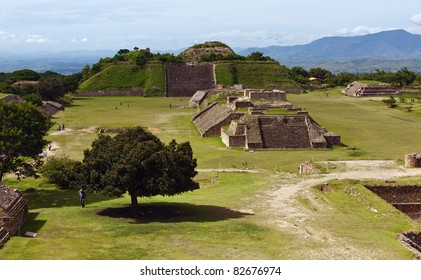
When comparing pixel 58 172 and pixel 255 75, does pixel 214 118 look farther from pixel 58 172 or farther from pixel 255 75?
pixel 255 75

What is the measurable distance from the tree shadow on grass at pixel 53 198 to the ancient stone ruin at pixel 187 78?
73317mm

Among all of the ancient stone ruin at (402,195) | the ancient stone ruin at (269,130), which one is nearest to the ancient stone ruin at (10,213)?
the ancient stone ruin at (402,195)

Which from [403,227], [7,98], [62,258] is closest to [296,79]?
[7,98]

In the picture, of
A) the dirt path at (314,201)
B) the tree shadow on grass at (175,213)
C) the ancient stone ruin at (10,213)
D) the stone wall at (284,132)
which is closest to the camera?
the dirt path at (314,201)

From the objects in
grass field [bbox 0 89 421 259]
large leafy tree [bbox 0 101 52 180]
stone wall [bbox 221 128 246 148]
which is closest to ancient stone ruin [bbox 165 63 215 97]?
stone wall [bbox 221 128 246 148]

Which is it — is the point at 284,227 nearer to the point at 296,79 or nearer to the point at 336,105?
the point at 336,105

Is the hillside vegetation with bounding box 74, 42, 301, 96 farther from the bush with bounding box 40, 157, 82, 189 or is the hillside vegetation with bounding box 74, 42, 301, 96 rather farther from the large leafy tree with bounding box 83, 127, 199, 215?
the large leafy tree with bounding box 83, 127, 199, 215

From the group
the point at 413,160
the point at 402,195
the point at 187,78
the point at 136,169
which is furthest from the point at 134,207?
the point at 187,78

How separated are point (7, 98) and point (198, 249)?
177 ft

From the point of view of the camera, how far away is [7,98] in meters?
66.2

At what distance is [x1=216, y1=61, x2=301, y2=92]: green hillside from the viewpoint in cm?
10806

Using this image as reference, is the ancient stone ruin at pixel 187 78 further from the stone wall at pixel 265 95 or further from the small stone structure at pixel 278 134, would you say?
the small stone structure at pixel 278 134

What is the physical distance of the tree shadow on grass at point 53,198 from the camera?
27203mm

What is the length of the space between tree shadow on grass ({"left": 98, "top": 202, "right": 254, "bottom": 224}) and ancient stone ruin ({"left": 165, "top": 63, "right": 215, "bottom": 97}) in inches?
3077
